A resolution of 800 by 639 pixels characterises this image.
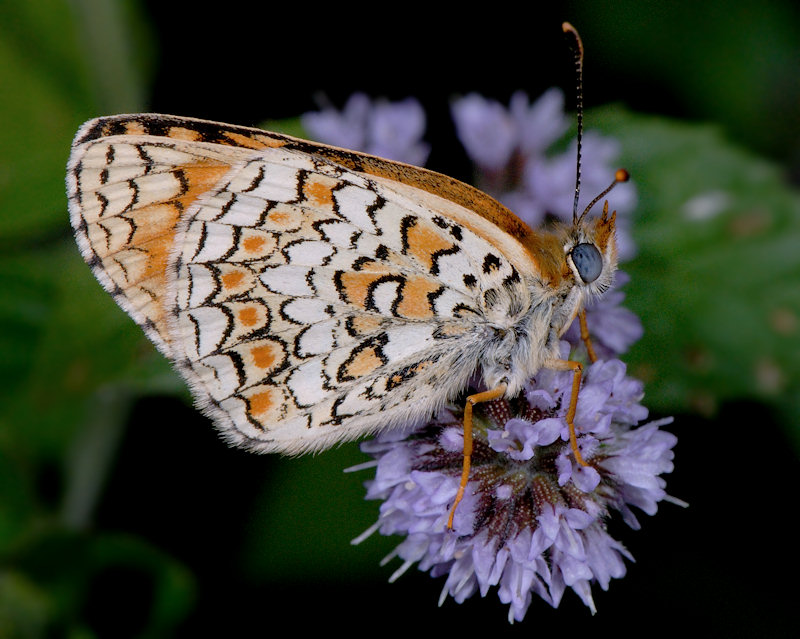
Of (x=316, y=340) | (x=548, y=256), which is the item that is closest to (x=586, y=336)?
(x=548, y=256)

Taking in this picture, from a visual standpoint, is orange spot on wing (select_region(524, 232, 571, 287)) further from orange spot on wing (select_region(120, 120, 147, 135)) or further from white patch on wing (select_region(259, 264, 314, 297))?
orange spot on wing (select_region(120, 120, 147, 135))

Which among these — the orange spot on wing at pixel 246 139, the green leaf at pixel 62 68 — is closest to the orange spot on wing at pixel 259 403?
the orange spot on wing at pixel 246 139

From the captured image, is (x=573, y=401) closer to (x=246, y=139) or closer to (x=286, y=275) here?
(x=286, y=275)

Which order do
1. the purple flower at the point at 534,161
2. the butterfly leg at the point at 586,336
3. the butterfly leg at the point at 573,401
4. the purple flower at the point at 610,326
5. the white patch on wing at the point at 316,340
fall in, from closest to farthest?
1. the butterfly leg at the point at 573,401
2. the white patch on wing at the point at 316,340
3. the butterfly leg at the point at 586,336
4. the purple flower at the point at 610,326
5. the purple flower at the point at 534,161

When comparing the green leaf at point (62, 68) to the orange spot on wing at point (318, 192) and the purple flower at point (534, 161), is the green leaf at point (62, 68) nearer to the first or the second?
the purple flower at point (534, 161)

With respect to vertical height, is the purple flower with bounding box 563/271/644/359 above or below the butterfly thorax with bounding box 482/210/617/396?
above

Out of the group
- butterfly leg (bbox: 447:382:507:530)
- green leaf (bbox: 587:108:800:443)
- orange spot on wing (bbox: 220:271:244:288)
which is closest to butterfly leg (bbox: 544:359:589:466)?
butterfly leg (bbox: 447:382:507:530)
